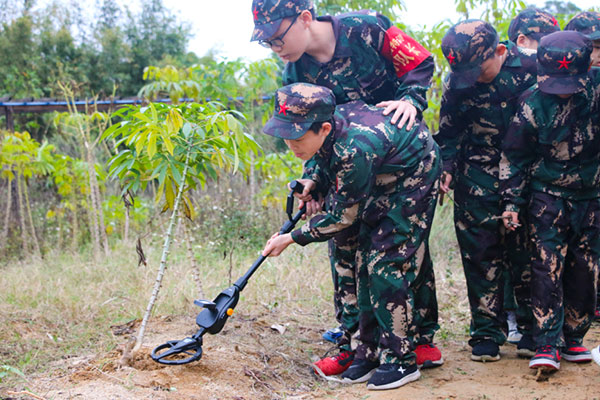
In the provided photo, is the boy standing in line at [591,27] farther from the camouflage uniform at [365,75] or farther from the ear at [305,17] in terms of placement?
the ear at [305,17]

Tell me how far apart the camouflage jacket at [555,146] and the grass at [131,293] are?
1.41 metres

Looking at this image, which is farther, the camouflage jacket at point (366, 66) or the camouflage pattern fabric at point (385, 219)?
the camouflage jacket at point (366, 66)

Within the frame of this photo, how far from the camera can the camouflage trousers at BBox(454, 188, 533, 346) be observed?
134 inches

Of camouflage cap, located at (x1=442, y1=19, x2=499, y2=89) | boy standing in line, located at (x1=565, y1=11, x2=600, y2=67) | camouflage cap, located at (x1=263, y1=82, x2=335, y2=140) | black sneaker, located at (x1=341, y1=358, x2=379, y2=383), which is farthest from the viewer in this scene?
boy standing in line, located at (x1=565, y1=11, x2=600, y2=67)

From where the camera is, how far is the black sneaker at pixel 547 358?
3041mm

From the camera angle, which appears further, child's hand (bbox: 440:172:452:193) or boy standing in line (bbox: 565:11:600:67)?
boy standing in line (bbox: 565:11:600:67)

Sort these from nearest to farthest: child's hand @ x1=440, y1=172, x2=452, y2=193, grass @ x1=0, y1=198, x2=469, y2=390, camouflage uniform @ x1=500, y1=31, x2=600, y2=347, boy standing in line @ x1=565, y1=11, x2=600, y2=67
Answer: camouflage uniform @ x1=500, y1=31, x2=600, y2=347 < child's hand @ x1=440, y1=172, x2=452, y2=193 < boy standing in line @ x1=565, y1=11, x2=600, y2=67 < grass @ x1=0, y1=198, x2=469, y2=390

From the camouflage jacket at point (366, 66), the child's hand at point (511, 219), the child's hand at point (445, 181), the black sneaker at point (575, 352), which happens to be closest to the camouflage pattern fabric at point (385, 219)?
the camouflage jacket at point (366, 66)

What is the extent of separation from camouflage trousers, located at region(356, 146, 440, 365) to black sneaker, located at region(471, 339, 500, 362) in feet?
1.89

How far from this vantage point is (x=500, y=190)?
3301 mm

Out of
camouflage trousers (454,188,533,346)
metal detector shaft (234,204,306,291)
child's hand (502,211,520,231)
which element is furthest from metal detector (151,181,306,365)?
child's hand (502,211,520,231)

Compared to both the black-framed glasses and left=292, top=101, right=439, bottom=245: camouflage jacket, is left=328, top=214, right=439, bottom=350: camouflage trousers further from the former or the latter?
the black-framed glasses

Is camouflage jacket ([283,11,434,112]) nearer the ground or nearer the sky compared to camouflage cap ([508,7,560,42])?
nearer the ground

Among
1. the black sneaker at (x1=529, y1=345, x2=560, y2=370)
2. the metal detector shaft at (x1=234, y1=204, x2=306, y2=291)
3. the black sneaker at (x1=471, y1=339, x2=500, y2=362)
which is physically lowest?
the black sneaker at (x1=471, y1=339, x2=500, y2=362)
